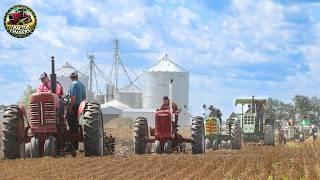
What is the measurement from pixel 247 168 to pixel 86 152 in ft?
14.7

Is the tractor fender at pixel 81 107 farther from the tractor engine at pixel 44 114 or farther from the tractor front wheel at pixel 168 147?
the tractor front wheel at pixel 168 147

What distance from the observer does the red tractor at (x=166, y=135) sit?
2226 cm

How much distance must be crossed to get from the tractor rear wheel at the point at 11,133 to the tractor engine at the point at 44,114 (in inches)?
16.7

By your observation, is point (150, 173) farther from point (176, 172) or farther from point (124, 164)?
point (124, 164)

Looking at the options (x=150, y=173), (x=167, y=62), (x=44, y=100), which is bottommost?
(x=150, y=173)

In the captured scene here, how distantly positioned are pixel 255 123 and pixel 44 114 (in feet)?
67.9

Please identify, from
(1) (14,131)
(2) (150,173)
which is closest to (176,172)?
(2) (150,173)

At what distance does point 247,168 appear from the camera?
15.1 metres

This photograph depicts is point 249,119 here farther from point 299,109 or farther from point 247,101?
point 299,109

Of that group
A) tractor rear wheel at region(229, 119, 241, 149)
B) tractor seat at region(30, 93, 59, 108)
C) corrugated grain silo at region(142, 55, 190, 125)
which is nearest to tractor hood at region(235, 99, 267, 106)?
tractor rear wheel at region(229, 119, 241, 149)

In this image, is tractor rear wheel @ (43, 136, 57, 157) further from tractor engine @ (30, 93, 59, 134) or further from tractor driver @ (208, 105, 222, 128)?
tractor driver @ (208, 105, 222, 128)

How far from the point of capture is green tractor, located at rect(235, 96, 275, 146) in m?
36.2

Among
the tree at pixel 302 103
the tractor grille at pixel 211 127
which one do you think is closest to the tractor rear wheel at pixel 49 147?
the tractor grille at pixel 211 127

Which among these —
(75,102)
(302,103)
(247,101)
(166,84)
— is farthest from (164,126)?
(302,103)
